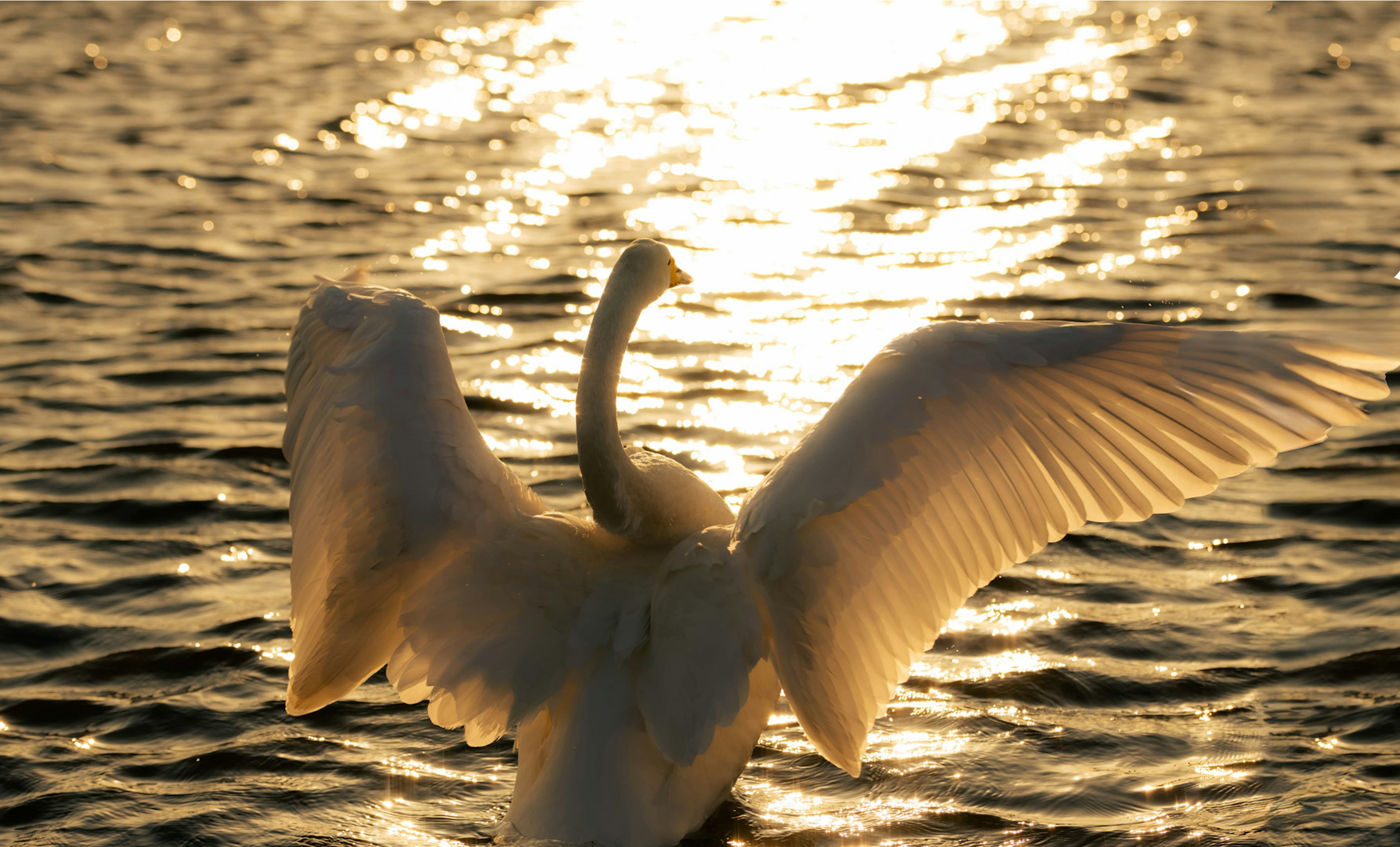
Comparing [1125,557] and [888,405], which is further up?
[888,405]

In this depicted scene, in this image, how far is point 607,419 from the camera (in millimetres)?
4738

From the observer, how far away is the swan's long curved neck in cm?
471

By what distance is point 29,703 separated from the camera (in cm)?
582

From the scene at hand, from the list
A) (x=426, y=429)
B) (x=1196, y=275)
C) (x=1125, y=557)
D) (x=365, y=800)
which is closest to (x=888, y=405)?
(x=426, y=429)

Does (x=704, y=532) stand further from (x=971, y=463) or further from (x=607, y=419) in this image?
(x=971, y=463)

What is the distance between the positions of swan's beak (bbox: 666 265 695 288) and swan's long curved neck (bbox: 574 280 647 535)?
0.88 ft

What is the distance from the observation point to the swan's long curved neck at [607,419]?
15.5ft

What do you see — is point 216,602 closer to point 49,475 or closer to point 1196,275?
point 49,475

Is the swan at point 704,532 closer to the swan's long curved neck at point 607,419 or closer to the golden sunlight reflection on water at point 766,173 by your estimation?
the swan's long curved neck at point 607,419

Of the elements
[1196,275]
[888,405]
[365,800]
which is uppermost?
[888,405]

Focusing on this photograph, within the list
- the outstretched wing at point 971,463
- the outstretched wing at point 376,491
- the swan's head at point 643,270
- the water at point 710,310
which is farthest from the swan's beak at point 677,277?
the water at point 710,310

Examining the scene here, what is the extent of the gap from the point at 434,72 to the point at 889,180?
233 inches

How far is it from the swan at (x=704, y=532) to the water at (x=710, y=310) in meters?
0.43

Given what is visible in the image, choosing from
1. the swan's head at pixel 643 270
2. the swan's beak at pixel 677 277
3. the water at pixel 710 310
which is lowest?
the water at pixel 710 310
